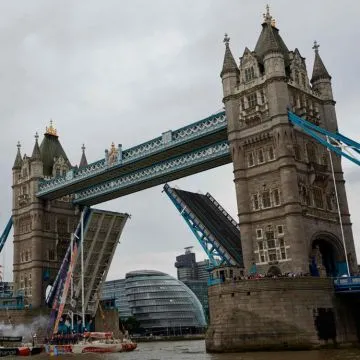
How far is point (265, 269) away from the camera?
48250 mm

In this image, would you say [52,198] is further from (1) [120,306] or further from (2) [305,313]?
(1) [120,306]

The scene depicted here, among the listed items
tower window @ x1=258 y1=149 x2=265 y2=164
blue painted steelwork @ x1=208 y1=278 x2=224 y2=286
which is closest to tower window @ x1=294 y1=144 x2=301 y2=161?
tower window @ x1=258 y1=149 x2=265 y2=164

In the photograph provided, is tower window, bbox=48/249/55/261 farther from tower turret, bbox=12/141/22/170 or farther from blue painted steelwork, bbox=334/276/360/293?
blue painted steelwork, bbox=334/276/360/293

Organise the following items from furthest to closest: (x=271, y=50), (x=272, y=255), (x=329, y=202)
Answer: (x=329, y=202)
(x=271, y=50)
(x=272, y=255)

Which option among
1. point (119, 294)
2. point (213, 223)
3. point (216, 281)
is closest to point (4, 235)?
point (213, 223)

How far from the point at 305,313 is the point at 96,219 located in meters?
34.9

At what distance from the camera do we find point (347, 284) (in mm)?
44500

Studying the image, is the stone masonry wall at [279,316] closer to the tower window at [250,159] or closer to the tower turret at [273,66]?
the tower window at [250,159]

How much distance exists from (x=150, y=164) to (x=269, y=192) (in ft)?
60.6

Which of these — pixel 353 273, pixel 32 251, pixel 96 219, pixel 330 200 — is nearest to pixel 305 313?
pixel 353 273

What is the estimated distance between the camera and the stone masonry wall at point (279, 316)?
41938mm

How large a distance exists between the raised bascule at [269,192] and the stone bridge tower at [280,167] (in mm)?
94

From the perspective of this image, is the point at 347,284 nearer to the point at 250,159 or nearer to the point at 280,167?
the point at 280,167

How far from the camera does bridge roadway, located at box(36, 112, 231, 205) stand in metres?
56.1
